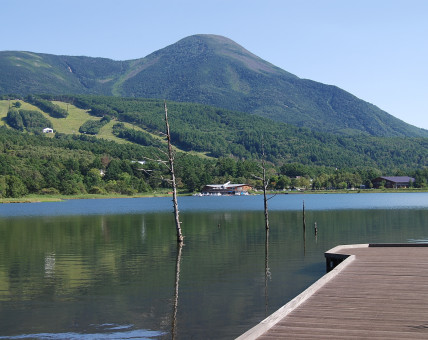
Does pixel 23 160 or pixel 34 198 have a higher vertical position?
pixel 23 160

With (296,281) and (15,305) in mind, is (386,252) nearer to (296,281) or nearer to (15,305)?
(296,281)

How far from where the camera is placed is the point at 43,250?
38.9 metres

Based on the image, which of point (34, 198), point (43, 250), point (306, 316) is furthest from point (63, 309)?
point (34, 198)

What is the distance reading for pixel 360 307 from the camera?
14.6m

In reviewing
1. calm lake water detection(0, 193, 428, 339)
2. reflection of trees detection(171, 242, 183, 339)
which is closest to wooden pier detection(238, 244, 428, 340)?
calm lake water detection(0, 193, 428, 339)

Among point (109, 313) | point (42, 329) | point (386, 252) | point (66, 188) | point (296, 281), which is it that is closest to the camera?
point (42, 329)

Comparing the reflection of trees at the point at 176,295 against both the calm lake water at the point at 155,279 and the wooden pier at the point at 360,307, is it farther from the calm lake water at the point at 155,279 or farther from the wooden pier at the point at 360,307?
the wooden pier at the point at 360,307

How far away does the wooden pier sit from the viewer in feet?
39.4

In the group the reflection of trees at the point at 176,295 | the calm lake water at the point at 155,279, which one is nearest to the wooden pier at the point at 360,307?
the calm lake water at the point at 155,279

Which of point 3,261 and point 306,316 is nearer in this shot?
point 306,316

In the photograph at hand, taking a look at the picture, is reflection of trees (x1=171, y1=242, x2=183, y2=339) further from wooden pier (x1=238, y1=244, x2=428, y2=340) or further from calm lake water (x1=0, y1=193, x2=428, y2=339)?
wooden pier (x1=238, y1=244, x2=428, y2=340)

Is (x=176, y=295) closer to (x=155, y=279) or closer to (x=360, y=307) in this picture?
(x=155, y=279)

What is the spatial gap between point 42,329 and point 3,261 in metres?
17.0

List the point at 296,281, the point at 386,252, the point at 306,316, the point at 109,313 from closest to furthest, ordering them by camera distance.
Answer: the point at 306,316 → the point at 109,313 → the point at 296,281 → the point at 386,252
